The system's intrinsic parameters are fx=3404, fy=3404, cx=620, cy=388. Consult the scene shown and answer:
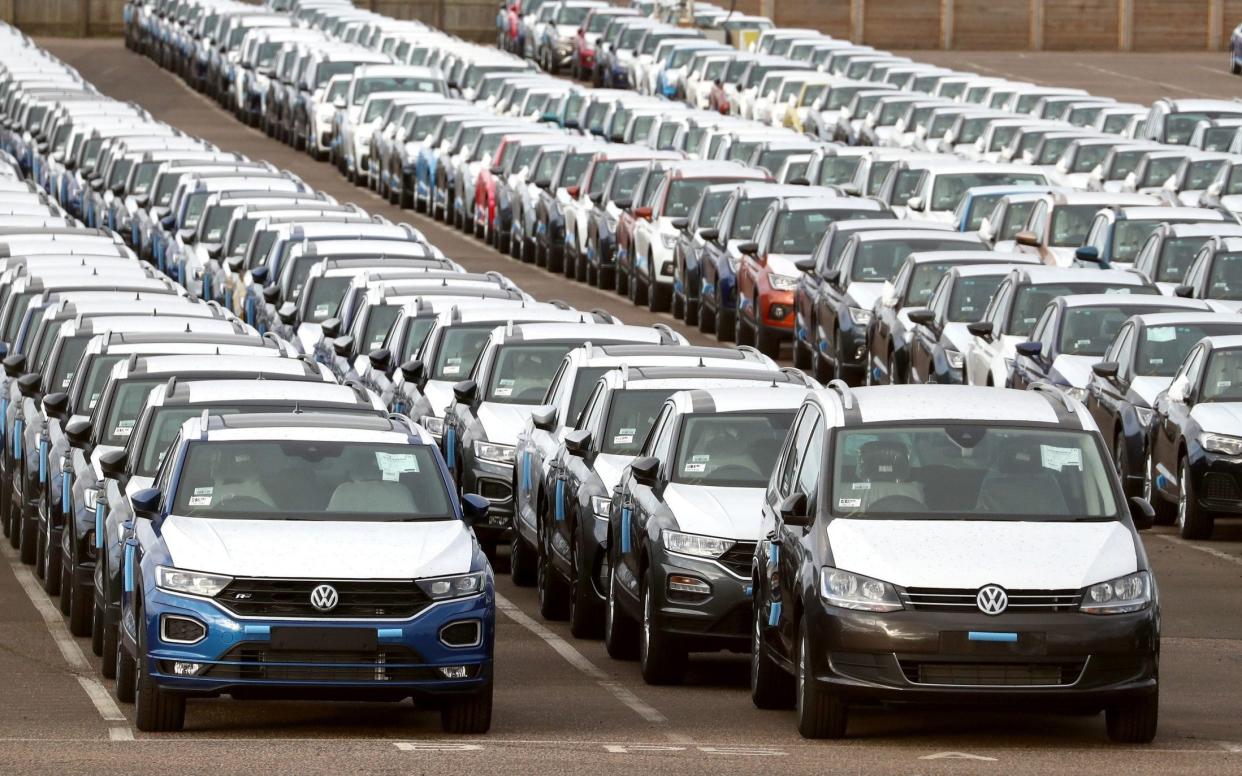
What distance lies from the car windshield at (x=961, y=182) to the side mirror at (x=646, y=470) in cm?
2116

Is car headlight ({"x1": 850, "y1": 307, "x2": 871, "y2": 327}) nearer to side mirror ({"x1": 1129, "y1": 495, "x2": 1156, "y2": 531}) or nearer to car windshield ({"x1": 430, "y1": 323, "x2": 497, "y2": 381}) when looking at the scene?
car windshield ({"x1": 430, "y1": 323, "x2": 497, "y2": 381})

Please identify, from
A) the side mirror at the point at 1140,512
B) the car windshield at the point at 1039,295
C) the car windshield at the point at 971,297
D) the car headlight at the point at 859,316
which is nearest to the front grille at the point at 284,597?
the side mirror at the point at 1140,512

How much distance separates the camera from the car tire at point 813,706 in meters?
14.4

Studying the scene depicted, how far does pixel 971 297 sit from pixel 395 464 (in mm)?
13654

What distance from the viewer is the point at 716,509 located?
16.9 meters

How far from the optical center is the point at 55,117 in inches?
2111

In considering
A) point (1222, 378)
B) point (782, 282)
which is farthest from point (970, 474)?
point (782, 282)

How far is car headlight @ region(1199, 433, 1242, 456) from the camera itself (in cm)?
2291

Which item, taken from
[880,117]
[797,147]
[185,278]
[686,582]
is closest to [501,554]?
[686,582]

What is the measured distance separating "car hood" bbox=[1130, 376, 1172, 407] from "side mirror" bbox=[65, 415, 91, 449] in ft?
28.3

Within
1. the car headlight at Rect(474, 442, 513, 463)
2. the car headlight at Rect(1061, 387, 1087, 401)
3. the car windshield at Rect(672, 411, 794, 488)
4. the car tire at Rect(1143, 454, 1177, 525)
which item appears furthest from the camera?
the car headlight at Rect(1061, 387, 1087, 401)

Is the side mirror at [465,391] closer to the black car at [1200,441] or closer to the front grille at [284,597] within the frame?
the black car at [1200,441]

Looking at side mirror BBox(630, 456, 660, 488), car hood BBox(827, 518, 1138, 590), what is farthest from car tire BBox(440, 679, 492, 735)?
side mirror BBox(630, 456, 660, 488)

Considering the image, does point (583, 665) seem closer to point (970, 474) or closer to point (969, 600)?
point (970, 474)
